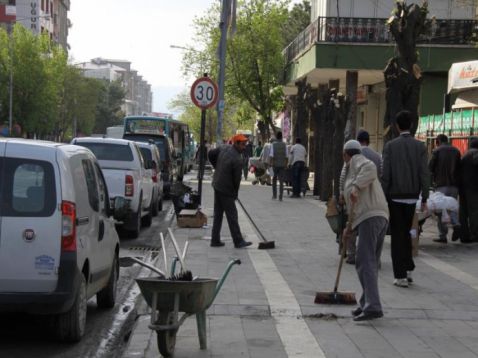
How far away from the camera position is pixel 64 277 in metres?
6.52

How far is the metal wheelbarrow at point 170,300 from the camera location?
591 cm

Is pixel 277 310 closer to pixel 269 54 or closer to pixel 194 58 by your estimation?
pixel 269 54

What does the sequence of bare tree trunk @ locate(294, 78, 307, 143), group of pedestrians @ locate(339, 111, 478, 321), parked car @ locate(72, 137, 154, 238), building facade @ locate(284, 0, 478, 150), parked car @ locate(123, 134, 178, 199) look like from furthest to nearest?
bare tree trunk @ locate(294, 78, 307, 143)
building facade @ locate(284, 0, 478, 150)
parked car @ locate(123, 134, 178, 199)
parked car @ locate(72, 137, 154, 238)
group of pedestrians @ locate(339, 111, 478, 321)

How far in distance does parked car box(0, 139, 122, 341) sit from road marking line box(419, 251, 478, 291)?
5239 mm

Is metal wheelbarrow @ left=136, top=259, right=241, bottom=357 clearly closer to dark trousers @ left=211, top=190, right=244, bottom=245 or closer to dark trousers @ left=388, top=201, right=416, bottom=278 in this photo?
dark trousers @ left=388, top=201, right=416, bottom=278

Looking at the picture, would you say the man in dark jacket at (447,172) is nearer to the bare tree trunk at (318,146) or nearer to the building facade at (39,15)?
the bare tree trunk at (318,146)

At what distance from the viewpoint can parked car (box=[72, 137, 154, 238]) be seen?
15496 mm

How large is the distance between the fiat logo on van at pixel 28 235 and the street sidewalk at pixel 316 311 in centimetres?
120

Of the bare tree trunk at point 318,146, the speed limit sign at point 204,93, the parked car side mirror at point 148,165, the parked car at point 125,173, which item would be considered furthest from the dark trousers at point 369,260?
the bare tree trunk at point 318,146

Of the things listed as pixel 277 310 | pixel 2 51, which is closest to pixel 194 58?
pixel 2 51

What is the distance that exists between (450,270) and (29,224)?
261 inches

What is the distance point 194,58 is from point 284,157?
27007 mm

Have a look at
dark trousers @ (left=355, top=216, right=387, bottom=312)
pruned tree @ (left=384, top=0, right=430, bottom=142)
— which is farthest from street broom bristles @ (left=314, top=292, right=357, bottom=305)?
pruned tree @ (left=384, top=0, right=430, bottom=142)

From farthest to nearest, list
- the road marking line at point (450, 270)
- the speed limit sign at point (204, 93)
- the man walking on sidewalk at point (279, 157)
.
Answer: the man walking on sidewalk at point (279, 157), the speed limit sign at point (204, 93), the road marking line at point (450, 270)
